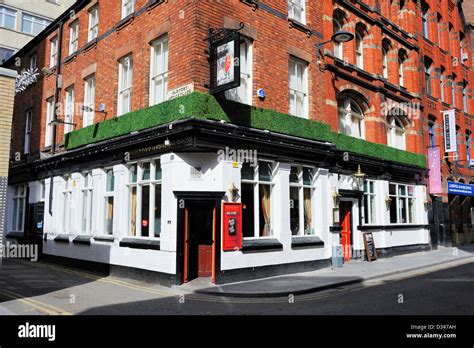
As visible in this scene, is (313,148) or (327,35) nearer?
(313,148)

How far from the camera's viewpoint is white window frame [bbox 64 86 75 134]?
59.7 feet

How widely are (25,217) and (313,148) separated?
15.5m

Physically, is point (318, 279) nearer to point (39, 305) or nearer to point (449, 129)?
point (39, 305)

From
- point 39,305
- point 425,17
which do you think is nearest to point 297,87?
point 39,305

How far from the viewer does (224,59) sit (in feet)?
38.4

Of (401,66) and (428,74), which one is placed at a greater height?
(428,74)

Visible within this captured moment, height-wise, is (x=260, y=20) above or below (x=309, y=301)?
above

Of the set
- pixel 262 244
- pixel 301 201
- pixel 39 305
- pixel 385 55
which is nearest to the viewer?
pixel 39 305

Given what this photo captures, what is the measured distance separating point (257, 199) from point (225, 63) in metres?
4.50

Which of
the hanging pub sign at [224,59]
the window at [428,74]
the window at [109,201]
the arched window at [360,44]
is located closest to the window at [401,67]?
the window at [428,74]

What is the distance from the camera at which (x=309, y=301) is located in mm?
9828

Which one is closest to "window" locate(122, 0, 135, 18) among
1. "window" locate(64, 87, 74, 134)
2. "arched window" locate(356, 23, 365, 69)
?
"window" locate(64, 87, 74, 134)
